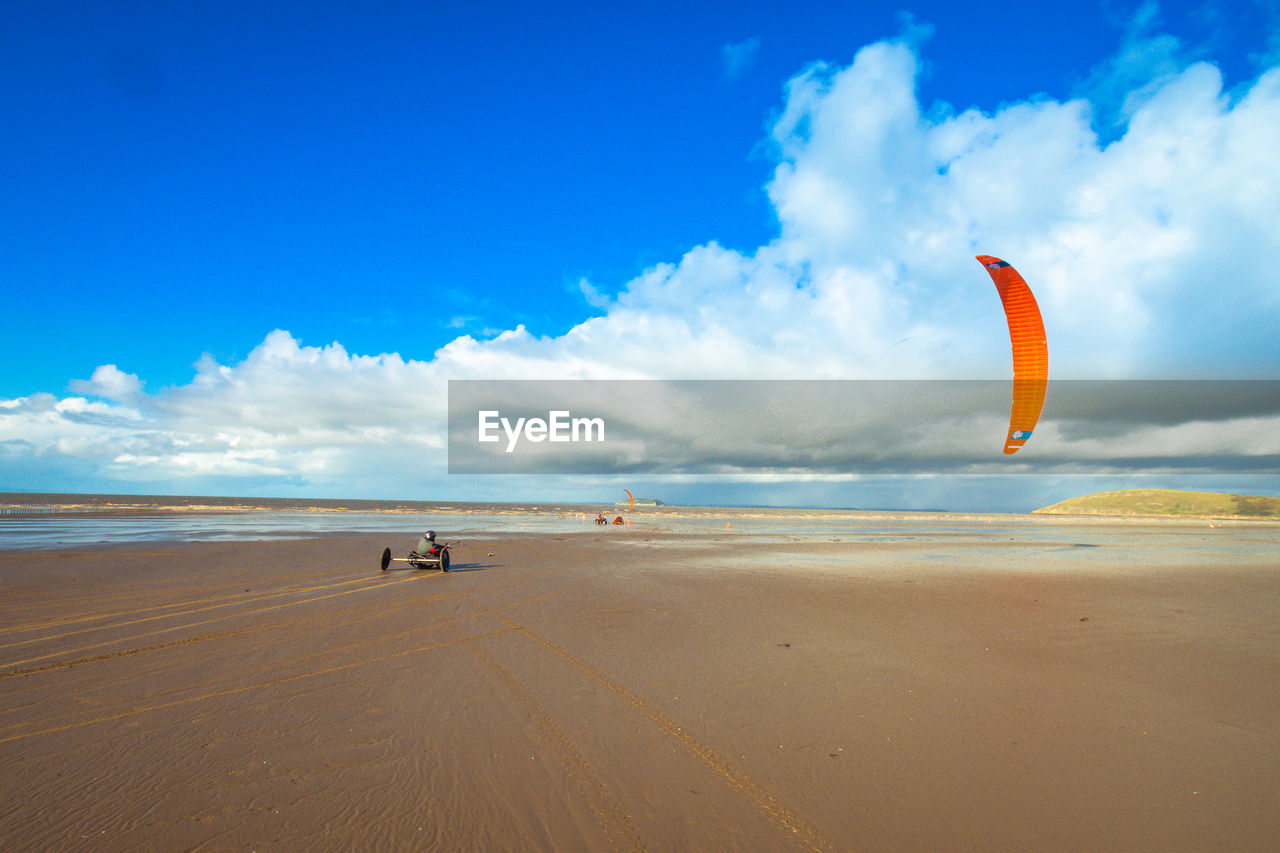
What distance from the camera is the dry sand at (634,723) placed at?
14.1ft

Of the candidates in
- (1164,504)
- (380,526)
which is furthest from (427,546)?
(1164,504)

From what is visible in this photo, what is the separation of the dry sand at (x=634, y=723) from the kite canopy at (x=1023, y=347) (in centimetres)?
589

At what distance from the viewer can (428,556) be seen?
18.3 metres

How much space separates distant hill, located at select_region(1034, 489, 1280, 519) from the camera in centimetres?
12531

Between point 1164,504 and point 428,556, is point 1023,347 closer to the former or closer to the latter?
point 428,556

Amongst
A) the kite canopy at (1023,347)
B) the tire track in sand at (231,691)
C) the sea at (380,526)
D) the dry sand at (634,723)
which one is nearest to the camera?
the dry sand at (634,723)

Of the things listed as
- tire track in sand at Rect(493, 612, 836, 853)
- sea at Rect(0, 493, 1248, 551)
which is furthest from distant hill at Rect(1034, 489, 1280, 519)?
tire track in sand at Rect(493, 612, 836, 853)

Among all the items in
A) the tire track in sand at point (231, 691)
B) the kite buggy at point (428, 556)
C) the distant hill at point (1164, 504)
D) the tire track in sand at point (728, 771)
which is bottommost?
the distant hill at point (1164, 504)

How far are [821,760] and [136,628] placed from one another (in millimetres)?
11553

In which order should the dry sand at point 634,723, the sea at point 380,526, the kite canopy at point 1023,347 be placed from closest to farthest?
the dry sand at point 634,723, the kite canopy at point 1023,347, the sea at point 380,526

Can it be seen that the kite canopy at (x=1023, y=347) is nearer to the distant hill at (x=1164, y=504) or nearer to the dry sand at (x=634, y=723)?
the dry sand at (x=634, y=723)

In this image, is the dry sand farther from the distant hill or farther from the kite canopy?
the distant hill

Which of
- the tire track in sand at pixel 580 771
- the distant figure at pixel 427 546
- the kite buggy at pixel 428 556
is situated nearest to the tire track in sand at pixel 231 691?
the tire track in sand at pixel 580 771

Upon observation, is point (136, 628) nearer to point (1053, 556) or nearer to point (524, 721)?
point (524, 721)
